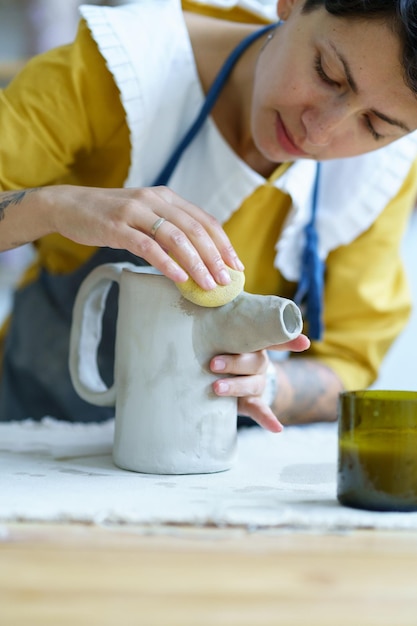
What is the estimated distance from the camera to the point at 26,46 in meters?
2.32

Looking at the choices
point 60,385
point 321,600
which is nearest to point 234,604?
point 321,600

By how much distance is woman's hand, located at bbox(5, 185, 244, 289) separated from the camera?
2.40 feet

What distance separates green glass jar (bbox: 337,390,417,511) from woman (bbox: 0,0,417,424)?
0.15 meters

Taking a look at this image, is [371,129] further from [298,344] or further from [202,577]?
[202,577]

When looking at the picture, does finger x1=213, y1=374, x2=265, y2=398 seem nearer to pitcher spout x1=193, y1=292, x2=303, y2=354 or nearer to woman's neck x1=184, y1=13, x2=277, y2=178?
pitcher spout x1=193, y1=292, x2=303, y2=354

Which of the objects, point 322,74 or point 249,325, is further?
point 322,74

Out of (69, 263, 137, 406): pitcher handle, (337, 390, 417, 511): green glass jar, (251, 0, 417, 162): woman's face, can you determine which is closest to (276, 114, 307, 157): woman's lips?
(251, 0, 417, 162): woman's face

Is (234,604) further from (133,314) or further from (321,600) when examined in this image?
(133,314)

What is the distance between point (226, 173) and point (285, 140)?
5.4 inches

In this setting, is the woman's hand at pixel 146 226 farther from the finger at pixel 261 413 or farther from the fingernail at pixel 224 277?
the finger at pixel 261 413

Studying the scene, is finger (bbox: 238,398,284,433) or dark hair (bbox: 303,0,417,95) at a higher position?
dark hair (bbox: 303,0,417,95)

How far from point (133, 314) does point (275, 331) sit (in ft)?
0.45

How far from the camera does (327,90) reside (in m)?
0.86

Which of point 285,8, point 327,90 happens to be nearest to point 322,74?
point 327,90
